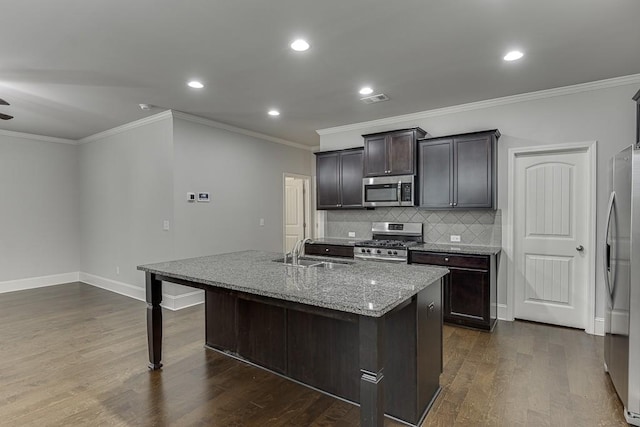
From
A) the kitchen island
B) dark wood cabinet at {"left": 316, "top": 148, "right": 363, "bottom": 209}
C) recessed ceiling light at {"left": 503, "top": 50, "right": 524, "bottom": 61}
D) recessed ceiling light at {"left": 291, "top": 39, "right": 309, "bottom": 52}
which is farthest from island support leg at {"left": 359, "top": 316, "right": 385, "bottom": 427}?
dark wood cabinet at {"left": 316, "top": 148, "right": 363, "bottom": 209}

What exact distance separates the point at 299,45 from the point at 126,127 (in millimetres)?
3852

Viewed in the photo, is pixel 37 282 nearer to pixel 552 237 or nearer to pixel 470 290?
pixel 470 290

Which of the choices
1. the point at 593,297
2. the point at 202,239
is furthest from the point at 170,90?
the point at 593,297

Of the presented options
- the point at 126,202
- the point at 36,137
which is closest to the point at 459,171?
the point at 126,202

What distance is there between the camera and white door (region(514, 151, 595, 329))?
12.3 ft

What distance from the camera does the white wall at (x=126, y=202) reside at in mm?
4785

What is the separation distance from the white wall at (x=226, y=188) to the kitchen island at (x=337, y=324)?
→ 6.13 ft

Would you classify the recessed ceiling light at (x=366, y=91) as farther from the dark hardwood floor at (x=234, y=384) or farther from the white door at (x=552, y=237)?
the dark hardwood floor at (x=234, y=384)

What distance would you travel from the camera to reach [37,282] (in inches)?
238

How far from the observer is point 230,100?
414 centimetres

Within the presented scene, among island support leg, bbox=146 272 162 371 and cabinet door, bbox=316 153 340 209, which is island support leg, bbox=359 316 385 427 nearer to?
island support leg, bbox=146 272 162 371

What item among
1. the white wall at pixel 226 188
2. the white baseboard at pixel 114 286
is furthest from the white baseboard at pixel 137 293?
the white wall at pixel 226 188

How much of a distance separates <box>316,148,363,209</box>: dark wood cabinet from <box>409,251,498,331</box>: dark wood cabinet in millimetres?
1609

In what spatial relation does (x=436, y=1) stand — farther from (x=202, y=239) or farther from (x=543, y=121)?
(x=202, y=239)
